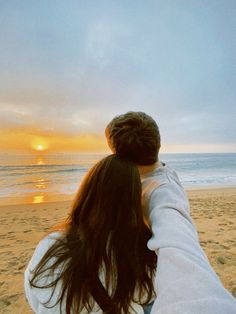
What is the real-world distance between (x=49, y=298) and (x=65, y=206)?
7.62 metres

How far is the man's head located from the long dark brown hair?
0.22 ft

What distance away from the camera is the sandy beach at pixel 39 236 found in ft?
10.3

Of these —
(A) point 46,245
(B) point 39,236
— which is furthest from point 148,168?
(B) point 39,236

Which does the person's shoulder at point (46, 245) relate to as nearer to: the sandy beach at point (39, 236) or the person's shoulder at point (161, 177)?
the person's shoulder at point (161, 177)

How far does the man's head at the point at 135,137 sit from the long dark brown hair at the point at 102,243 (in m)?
0.07

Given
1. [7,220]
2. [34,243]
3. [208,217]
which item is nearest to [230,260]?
[208,217]

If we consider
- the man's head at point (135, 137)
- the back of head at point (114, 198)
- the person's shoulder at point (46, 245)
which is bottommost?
the person's shoulder at point (46, 245)

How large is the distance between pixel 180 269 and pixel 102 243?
1.58 ft

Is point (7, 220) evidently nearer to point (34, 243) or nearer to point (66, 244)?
point (34, 243)

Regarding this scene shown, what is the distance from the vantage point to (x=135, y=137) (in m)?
1.13

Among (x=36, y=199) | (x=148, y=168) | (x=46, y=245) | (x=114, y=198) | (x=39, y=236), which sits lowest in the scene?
(x=39, y=236)

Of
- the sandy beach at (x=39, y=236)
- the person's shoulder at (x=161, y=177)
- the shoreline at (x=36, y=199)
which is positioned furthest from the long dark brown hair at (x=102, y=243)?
the shoreline at (x=36, y=199)

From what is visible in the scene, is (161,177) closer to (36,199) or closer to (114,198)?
(114,198)

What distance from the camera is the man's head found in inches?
44.9
